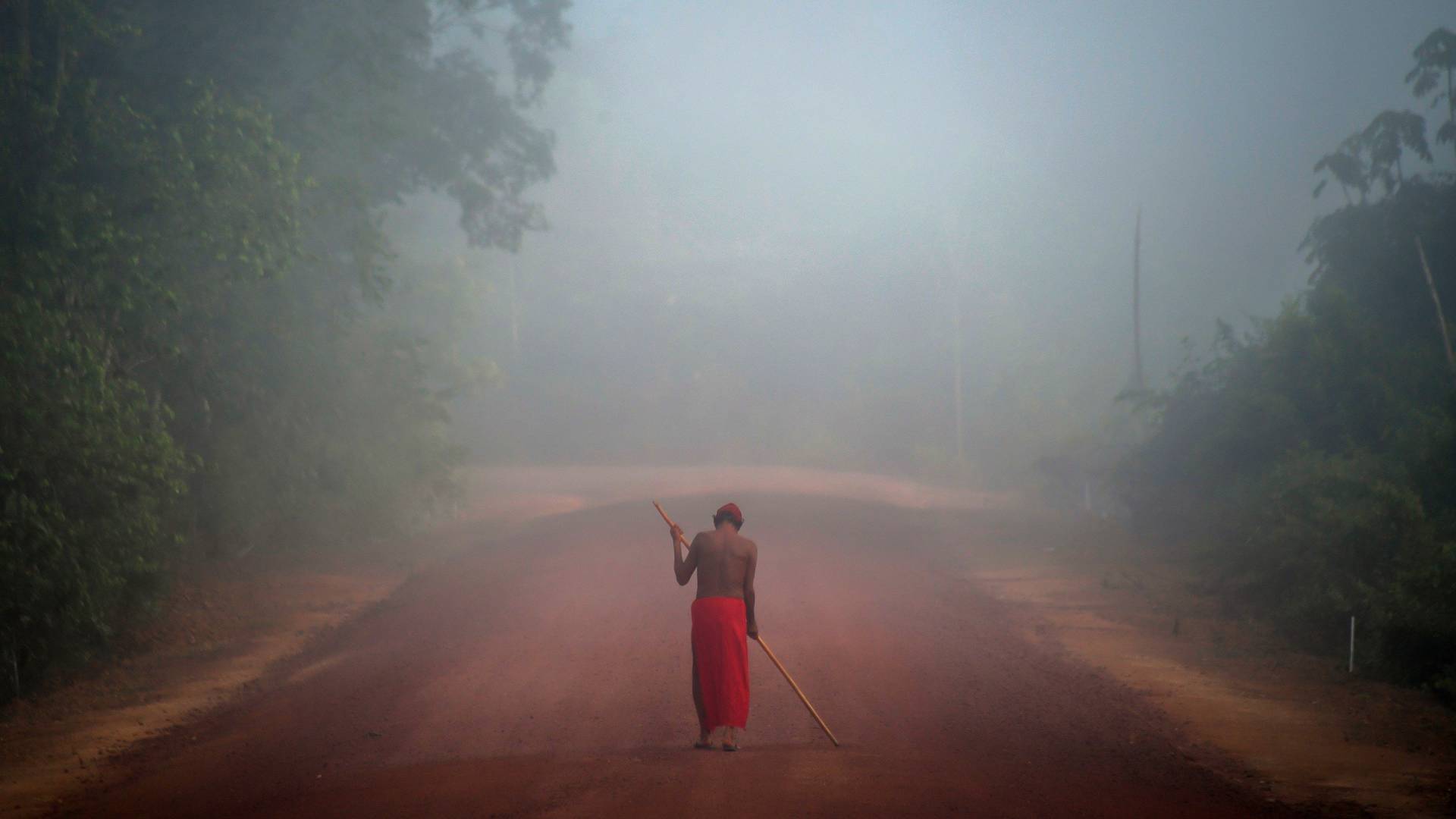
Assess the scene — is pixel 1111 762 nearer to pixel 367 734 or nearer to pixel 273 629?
pixel 367 734

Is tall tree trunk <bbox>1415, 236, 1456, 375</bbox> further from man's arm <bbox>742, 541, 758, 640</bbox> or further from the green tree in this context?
man's arm <bbox>742, 541, 758, 640</bbox>

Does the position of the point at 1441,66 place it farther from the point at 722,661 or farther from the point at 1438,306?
the point at 722,661

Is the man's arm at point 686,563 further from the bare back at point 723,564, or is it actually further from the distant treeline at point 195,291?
the distant treeline at point 195,291

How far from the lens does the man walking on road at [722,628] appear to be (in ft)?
26.8

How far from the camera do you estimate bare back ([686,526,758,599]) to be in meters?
8.38

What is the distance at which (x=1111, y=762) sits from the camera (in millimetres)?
8078

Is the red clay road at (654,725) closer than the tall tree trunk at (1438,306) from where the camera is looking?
Yes

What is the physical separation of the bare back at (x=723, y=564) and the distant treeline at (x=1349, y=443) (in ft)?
22.2

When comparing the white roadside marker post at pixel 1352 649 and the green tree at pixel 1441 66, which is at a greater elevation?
the green tree at pixel 1441 66

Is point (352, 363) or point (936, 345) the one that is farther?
point (936, 345)

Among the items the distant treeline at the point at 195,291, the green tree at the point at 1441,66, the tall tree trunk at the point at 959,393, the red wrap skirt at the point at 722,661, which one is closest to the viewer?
the red wrap skirt at the point at 722,661

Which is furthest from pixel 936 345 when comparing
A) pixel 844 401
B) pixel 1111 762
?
pixel 1111 762

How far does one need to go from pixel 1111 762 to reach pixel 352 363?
17.9 meters

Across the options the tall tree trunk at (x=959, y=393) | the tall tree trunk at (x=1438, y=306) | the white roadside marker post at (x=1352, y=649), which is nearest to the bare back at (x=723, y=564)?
the white roadside marker post at (x=1352, y=649)
